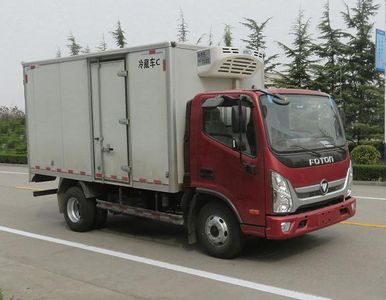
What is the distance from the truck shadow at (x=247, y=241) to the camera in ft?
23.3

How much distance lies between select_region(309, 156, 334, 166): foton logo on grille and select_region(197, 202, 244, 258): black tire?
49.0 inches

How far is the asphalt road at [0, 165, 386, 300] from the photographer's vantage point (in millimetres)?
5578

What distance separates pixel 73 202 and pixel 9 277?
3136mm

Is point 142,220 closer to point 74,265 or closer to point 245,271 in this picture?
point 74,265

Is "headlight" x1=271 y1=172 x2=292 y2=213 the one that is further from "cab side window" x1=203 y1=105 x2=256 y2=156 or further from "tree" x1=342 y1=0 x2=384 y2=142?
"tree" x1=342 y1=0 x2=384 y2=142

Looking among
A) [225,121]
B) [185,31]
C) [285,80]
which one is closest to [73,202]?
[225,121]

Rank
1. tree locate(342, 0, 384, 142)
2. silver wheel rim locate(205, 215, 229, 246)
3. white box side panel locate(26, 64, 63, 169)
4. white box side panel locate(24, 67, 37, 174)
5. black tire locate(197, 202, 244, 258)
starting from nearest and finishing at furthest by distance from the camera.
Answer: black tire locate(197, 202, 244, 258) < silver wheel rim locate(205, 215, 229, 246) < white box side panel locate(26, 64, 63, 169) < white box side panel locate(24, 67, 37, 174) < tree locate(342, 0, 384, 142)

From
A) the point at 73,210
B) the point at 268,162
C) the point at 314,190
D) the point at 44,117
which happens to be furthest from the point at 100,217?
the point at 314,190

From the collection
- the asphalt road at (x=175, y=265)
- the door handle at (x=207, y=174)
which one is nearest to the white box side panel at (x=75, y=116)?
the asphalt road at (x=175, y=265)

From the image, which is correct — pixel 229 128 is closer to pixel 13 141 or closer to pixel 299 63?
pixel 299 63

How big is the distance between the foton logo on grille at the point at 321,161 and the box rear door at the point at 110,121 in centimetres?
290

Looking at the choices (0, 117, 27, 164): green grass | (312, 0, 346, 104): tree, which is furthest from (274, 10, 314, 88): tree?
(0, 117, 27, 164): green grass

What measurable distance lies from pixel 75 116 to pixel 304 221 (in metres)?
4.45

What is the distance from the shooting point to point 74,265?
6.93m
